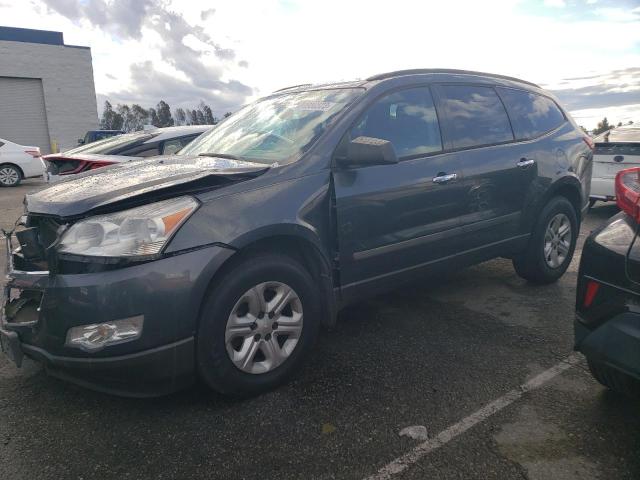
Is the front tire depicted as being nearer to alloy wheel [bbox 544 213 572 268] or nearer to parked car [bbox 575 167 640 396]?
parked car [bbox 575 167 640 396]

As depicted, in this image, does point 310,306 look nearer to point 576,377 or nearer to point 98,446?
point 98,446

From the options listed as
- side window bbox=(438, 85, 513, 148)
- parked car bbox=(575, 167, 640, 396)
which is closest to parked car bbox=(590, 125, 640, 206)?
side window bbox=(438, 85, 513, 148)

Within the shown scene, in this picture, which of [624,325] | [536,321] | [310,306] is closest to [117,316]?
[310,306]

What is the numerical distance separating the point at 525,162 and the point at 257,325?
2.78 m

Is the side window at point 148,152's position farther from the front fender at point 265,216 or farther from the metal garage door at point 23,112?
the metal garage door at point 23,112

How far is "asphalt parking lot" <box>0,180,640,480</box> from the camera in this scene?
220cm

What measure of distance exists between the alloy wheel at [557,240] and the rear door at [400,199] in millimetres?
1336

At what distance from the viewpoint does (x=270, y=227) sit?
105 inches

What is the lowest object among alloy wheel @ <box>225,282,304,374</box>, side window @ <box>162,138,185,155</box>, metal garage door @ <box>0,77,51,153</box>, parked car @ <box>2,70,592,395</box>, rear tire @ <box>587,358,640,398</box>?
rear tire @ <box>587,358,640,398</box>

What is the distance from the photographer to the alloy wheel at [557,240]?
14.9 feet

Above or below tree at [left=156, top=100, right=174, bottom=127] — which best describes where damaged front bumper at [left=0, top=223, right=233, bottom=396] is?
below

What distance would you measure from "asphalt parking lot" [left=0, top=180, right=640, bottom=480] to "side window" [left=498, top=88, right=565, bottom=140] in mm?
1825

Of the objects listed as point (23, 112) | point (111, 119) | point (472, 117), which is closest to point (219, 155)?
point (472, 117)

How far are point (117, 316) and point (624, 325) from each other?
90.7 inches
